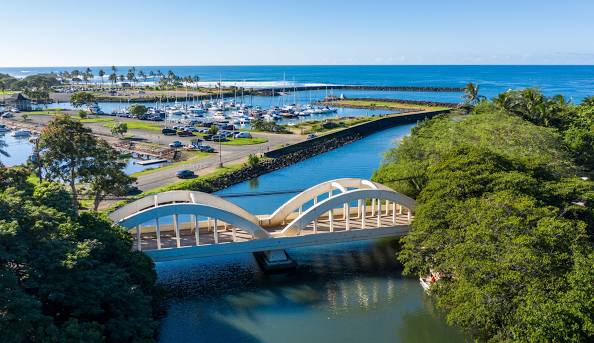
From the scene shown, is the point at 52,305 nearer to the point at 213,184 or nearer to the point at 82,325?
the point at 82,325

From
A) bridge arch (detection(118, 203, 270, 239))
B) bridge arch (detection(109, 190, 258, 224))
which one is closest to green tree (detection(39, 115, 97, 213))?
bridge arch (detection(109, 190, 258, 224))

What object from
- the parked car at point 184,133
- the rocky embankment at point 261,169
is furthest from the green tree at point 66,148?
the parked car at point 184,133

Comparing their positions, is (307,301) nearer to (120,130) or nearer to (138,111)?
(120,130)

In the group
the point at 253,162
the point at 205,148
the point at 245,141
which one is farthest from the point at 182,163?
the point at 245,141

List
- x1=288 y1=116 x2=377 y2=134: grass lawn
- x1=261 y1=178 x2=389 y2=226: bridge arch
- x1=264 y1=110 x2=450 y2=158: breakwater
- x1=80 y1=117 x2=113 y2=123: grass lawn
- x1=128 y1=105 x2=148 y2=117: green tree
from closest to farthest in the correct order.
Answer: x1=261 y1=178 x2=389 y2=226: bridge arch → x1=264 y1=110 x2=450 y2=158: breakwater → x1=288 y1=116 x2=377 y2=134: grass lawn → x1=80 y1=117 x2=113 y2=123: grass lawn → x1=128 y1=105 x2=148 y2=117: green tree

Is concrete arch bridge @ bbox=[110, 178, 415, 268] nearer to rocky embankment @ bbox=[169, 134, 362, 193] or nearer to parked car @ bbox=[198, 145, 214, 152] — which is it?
rocky embankment @ bbox=[169, 134, 362, 193]

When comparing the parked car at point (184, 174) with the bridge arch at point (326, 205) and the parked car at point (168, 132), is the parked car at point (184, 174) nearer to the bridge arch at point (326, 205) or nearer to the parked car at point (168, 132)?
the bridge arch at point (326, 205)
